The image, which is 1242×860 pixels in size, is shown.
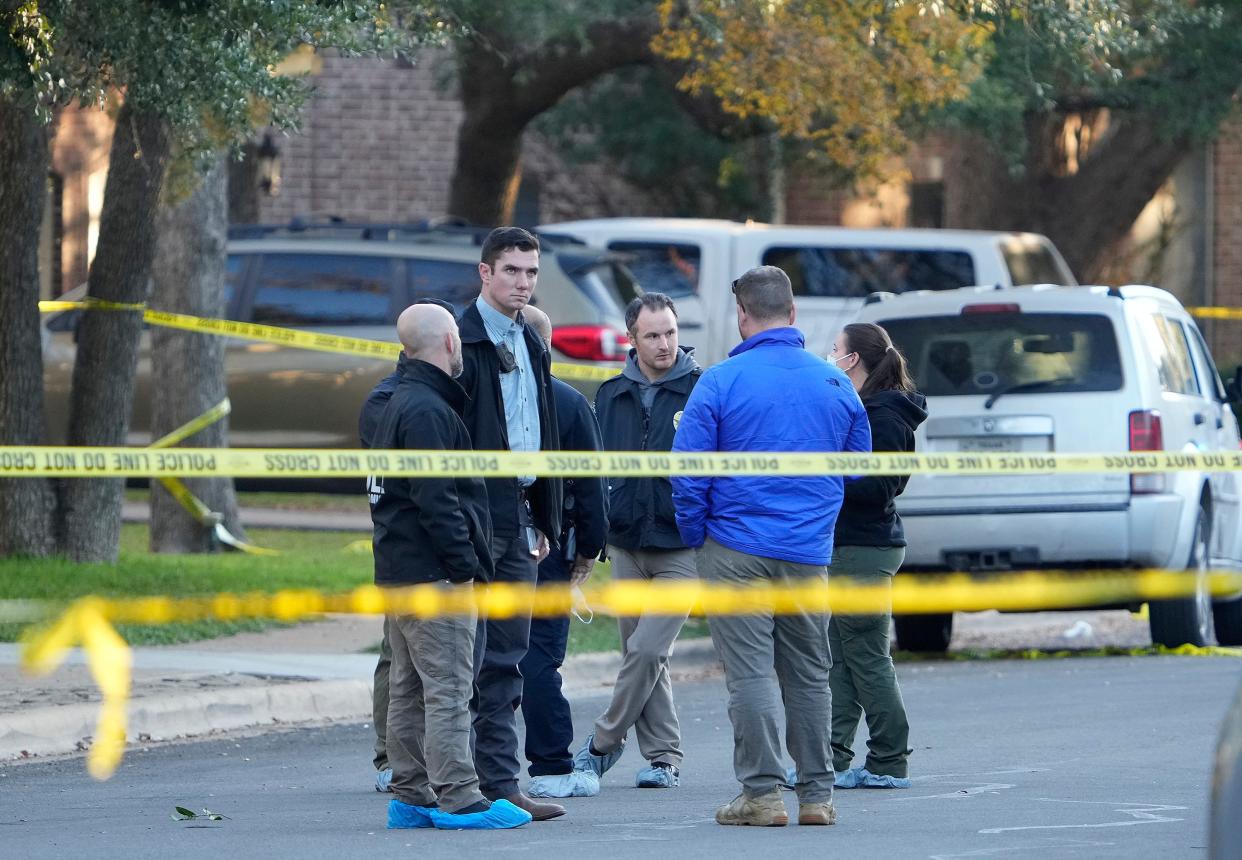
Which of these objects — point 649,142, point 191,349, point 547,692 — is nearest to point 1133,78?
point 649,142

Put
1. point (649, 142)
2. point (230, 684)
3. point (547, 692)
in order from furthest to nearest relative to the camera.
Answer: point (649, 142)
point (230, 684)
point (547, 692)

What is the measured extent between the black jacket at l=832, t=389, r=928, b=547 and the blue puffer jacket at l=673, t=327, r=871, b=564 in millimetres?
769

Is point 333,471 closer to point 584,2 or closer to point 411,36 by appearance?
point 411,36

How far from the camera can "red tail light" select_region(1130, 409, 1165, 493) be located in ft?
38.0

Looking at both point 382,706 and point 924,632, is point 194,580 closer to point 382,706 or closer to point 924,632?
point 924,632

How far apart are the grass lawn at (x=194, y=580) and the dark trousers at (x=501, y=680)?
188 inches

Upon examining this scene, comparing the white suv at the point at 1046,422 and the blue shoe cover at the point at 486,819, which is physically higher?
the white suv at the point at 1046,422

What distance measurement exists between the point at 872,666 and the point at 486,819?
1.67m

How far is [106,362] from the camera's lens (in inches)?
519

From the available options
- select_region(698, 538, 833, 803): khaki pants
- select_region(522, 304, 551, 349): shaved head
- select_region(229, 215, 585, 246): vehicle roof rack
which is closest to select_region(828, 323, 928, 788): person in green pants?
select_region(698, 538, 833, 803): khaki pants

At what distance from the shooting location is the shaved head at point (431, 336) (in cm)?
694

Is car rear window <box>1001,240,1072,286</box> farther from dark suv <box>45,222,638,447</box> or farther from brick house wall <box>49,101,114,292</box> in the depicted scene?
brick house wall <box>49,101,114,292</box>

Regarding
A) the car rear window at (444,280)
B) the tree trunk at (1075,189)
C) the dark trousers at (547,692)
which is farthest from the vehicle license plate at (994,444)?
the tree trunk at (1075,189)

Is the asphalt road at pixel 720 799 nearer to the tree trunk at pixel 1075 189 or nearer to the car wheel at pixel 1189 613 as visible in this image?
the car wheel at pixel 1189 613
